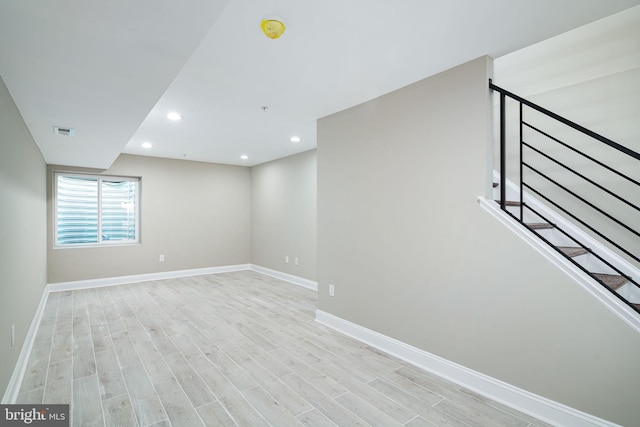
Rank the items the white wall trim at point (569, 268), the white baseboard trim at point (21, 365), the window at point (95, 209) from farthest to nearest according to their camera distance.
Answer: the window at point (95, 209) < the white baseboard trim at point (21, 365) < the white wall trim at point (569, 268)

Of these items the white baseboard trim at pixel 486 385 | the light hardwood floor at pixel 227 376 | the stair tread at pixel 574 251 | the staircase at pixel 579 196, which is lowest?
the light hardwood floor at pixel 227 376

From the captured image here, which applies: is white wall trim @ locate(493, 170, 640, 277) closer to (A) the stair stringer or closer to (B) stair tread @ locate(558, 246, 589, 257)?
(A) the stair stringer

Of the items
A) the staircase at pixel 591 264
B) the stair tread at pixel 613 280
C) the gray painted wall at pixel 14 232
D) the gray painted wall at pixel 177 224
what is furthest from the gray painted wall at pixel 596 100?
the gray painted wall at pixel 177 224

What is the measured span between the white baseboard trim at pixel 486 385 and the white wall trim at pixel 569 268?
64 cm

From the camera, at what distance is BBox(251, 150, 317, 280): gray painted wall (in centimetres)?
553

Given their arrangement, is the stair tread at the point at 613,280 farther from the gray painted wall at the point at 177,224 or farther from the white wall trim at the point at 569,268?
the gray painted wall at the point at 177,224

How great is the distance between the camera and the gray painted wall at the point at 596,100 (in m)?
2.37

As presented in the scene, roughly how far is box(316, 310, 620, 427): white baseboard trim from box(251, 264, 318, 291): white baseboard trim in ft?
7.42

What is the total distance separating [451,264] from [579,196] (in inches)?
48.0

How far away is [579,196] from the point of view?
2.53m

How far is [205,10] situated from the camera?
123 centimetres

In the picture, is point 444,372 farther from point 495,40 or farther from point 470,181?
point 495,40

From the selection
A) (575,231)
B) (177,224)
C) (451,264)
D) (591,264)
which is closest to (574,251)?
(591,264)

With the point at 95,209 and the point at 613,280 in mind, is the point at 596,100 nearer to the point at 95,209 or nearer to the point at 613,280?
the point at 613,280
